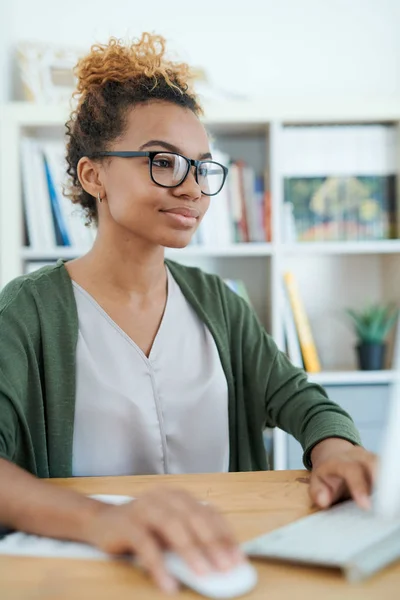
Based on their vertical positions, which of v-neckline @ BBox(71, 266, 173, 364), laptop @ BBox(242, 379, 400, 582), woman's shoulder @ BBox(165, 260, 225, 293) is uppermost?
woman's shoulder @ BBox(165, 260, 225, 293)

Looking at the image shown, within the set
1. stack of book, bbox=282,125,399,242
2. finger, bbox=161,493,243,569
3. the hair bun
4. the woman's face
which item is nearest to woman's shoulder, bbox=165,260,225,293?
A: the woman's face

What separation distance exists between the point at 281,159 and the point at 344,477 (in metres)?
1.76

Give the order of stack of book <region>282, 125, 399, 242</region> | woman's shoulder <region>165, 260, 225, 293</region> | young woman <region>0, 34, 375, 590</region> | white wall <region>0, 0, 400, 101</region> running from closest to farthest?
young woman <region>0, 34, 375, 590</region> → woman's shoulder <region>165, 260, 225, 293</region> → stack of book <region>282, 125, 399, 242</region> → white wall <region>0, 0, 400, 101</region>

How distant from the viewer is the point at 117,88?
136 centimetres

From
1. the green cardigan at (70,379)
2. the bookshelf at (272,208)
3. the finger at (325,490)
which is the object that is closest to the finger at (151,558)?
the finger at (325,490)

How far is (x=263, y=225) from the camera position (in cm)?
251

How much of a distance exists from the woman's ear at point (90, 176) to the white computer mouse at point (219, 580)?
0.90 meters

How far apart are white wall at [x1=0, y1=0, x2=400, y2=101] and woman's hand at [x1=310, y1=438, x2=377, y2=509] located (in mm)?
2025

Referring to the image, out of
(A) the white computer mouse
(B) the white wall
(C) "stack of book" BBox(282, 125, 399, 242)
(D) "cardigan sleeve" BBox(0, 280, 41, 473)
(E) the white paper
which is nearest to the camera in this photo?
(A) the white computer mouse

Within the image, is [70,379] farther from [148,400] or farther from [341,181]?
[341,181]

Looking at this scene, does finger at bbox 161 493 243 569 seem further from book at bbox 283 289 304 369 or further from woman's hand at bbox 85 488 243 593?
book at bbox 283 289 304 369

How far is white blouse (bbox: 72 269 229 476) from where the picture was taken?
122 centimetres

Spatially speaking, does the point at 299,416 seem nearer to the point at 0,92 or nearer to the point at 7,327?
the point at 7,327

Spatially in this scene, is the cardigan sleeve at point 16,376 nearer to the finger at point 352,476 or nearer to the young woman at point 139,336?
the young woman at point 139,336
